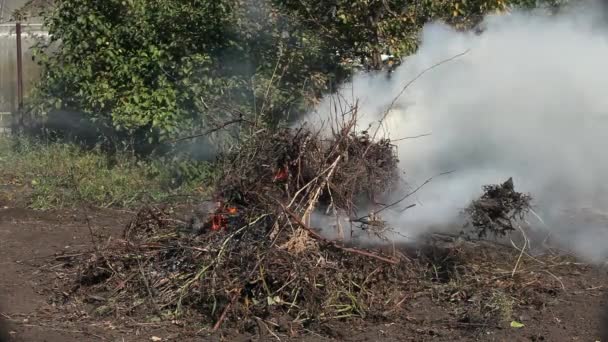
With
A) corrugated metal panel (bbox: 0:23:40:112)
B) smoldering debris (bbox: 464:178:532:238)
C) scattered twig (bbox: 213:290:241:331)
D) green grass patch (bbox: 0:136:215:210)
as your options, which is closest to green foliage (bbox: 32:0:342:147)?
green grass patch (bbox: 0:136:215:210)

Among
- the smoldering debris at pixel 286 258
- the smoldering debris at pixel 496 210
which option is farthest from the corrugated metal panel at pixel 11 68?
the smoldering debris at pixel 496 210

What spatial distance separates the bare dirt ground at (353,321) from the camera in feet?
16.4

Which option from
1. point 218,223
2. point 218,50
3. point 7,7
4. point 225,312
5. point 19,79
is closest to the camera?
point 225,312

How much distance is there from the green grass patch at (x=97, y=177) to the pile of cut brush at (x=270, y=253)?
2438 mm

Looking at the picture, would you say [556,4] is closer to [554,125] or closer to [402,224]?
[554,125]

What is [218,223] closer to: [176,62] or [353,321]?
[353,321]

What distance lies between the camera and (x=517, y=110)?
805cm

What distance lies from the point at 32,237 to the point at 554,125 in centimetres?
561

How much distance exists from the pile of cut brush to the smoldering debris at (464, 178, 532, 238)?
2.65ft

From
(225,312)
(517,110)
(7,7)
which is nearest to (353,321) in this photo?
(225,312)

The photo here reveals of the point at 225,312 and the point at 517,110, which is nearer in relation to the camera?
the point at 225,312

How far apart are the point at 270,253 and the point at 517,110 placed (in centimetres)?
395

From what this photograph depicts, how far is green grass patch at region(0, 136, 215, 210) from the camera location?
28.2 feet

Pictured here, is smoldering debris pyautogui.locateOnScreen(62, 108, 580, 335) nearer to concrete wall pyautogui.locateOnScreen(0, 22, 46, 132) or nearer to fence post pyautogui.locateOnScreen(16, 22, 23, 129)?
fence post pyautogui.locateOnScreen(16, 22, 23, 129)
